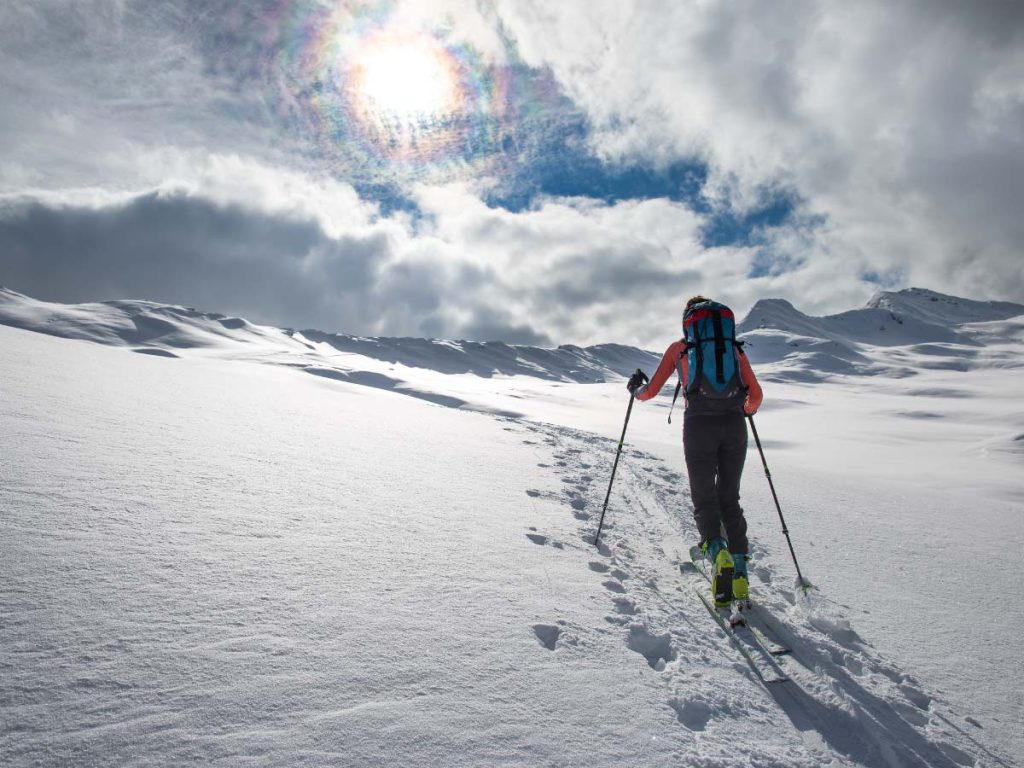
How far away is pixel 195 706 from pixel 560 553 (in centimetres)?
323

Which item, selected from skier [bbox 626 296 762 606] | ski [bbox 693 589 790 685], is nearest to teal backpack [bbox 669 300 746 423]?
skier [bbox 626 296 762 606]

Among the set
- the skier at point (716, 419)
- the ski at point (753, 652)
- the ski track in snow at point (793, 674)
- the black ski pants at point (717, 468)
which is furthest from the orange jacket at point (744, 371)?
the ski at point (753, 652)

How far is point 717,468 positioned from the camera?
16.0 ft

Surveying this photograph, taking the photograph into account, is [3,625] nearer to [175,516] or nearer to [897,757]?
[175,516]

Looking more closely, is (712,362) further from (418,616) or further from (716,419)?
(418,616)

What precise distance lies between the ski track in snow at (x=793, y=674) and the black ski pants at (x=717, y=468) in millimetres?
616

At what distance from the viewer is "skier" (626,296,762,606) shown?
4633mm

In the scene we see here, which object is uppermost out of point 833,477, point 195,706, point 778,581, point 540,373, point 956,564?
point 540,373

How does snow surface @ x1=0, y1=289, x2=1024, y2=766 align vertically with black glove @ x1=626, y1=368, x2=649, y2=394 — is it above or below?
below

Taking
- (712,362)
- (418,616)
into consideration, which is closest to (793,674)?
(418,616)

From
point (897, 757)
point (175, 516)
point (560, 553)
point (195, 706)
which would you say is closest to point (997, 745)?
point (897, 757)

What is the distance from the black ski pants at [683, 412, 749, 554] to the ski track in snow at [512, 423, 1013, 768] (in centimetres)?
62

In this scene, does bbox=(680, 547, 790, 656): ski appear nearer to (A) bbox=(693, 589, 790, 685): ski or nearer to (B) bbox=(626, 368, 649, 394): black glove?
(A) bbox=(693, 589, 790, 685): ski

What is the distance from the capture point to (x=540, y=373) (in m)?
198
